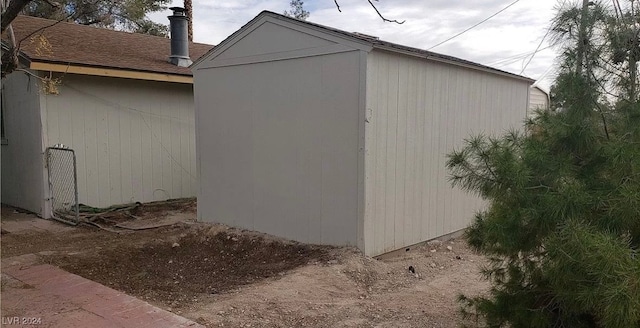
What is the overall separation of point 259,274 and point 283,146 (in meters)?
1.63

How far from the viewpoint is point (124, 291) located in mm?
4379

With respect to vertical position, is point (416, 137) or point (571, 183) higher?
point (416, 137)

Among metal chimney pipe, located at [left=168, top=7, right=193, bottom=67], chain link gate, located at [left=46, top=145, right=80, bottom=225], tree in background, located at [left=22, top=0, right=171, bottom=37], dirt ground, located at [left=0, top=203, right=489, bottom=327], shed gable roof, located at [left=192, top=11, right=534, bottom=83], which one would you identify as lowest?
dirt ground, located at [left=0, top=203, right=489, bottom=327]

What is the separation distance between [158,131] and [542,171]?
812 centimetres

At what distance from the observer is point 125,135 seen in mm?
8773

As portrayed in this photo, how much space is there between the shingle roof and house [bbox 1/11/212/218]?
1.0 inches

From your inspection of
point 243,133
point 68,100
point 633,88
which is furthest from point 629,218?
point 68,100

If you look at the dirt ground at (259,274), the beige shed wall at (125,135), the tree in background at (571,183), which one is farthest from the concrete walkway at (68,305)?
the beige shed wall at (125,135)

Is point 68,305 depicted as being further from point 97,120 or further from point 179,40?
point 179,40

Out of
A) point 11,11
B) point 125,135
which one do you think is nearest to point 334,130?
point 11,11

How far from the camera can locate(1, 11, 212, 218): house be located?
7.73 metres

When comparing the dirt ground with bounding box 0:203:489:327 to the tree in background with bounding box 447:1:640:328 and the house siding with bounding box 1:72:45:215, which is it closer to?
the tree in background with bounding box 447:1:640:328

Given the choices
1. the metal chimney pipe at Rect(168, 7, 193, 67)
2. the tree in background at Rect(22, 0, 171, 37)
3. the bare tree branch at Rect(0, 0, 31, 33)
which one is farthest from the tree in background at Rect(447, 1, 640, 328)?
the tree in background at Rect(22, 0, 171, 37)

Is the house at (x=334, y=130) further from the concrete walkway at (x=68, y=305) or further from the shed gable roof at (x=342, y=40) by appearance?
the concrete walkway at (x=68, y=305)
